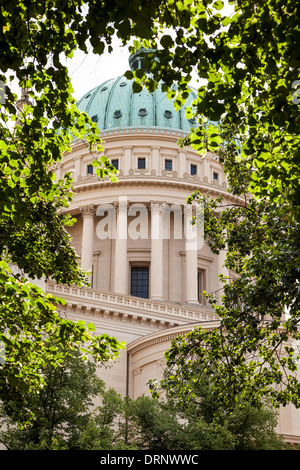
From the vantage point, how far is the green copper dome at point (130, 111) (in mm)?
61188

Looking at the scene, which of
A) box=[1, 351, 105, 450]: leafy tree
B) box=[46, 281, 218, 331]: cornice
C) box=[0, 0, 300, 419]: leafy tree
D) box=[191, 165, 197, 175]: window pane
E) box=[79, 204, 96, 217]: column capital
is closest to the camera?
box=[0, 0, 300, 419]: leafy tree

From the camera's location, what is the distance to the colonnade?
51.1 m

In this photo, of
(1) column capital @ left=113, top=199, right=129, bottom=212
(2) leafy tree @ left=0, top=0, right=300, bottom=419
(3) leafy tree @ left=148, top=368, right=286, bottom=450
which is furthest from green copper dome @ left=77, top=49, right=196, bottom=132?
(2) leafy tree @ left=0, top=0, right=300, bottom=419

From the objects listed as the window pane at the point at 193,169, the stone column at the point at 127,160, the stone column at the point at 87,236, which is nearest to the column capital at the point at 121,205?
the stone column at the point at 87,236

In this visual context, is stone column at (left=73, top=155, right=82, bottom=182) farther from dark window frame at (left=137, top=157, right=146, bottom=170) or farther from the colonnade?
dark window frame at (left=137, top=157, right=146, bottom=170)

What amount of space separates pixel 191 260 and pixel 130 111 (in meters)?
17.5

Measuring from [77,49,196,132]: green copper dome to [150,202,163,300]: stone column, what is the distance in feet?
33.1

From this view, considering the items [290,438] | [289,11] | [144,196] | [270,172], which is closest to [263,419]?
[290,438]

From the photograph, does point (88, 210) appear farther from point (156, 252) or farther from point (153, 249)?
point (156, 252)

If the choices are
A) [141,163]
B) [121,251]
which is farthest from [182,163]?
[121,251]

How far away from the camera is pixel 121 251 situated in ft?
172

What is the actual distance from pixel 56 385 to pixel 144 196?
114 feet
